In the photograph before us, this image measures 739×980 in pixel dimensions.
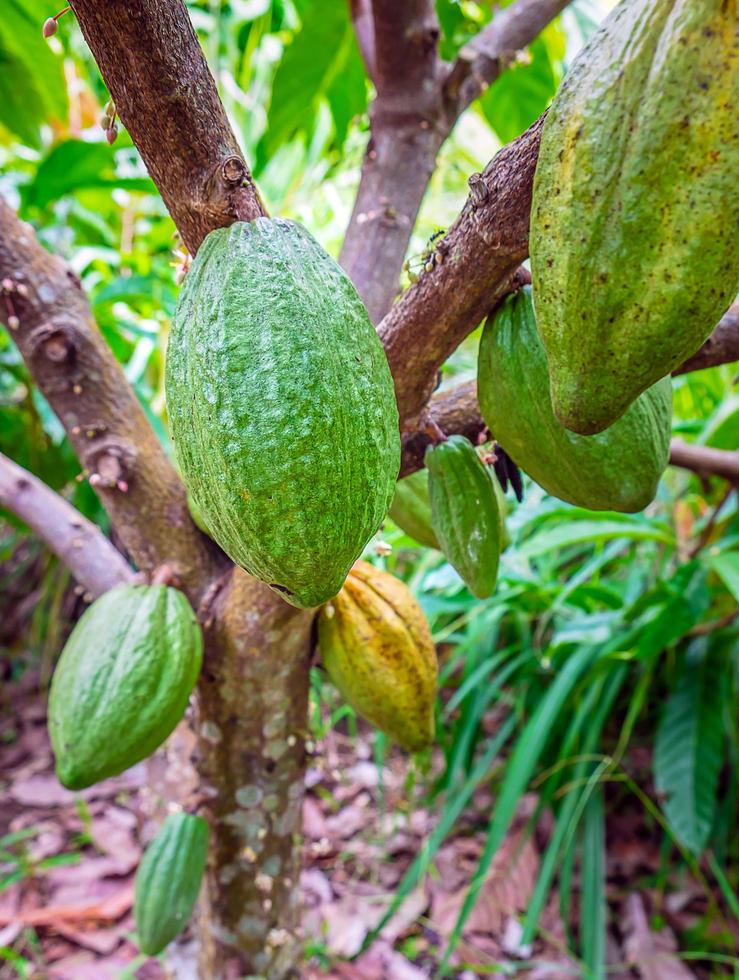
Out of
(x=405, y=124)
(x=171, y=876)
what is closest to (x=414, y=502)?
(x=171, y=876)

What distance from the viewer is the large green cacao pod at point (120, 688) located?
65cm

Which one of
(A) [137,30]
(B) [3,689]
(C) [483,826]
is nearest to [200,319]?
(A) [137,30]

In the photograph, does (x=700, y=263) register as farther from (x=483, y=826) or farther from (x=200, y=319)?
(x=483, y=826)

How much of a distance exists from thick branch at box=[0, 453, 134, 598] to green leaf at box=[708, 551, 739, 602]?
2.91 ft

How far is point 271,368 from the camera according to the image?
37 centimetres

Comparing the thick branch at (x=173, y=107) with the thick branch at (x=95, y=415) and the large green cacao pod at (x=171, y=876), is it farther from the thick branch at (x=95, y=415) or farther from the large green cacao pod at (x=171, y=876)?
the large green cacao pod at (x=171, y=876)

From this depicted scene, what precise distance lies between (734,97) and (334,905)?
166cm

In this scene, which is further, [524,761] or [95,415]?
[524,761]

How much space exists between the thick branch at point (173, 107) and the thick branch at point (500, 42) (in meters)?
0.68

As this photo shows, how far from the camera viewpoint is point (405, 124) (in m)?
1.03

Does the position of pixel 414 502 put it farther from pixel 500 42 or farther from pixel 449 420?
pixel 500 42

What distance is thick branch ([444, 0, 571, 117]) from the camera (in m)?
1.00

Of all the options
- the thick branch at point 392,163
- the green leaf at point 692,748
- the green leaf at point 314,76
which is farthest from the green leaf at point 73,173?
the green leaf at point 692,748

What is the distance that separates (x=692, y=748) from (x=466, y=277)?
4.11 ft
